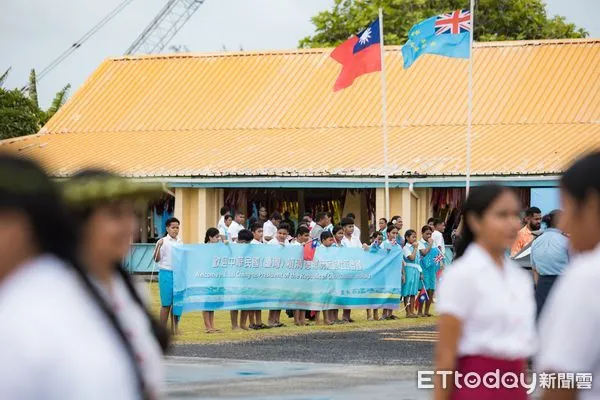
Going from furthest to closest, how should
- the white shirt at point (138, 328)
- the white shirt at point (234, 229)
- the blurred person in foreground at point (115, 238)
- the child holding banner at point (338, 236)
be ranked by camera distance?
the white shirt at point (234, 229), the child holding banner at point (338, 236), the white shirt at point (138, 328), the blurred person in foreground at point (115, 238)

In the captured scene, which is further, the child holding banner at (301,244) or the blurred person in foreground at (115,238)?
the child holding banner at (301,244)

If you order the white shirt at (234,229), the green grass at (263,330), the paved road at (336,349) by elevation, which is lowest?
the paved road at (336,349)

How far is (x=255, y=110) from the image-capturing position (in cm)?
4184

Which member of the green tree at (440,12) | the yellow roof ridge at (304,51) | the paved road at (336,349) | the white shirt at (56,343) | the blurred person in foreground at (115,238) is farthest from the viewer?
the green tree at (440,12)

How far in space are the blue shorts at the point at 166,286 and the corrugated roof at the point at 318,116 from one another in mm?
15303

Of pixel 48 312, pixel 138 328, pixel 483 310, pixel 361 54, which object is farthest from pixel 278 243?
pixel 48 312

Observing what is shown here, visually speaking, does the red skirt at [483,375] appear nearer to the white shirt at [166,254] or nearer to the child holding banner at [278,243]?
the white shirt at [166,254]

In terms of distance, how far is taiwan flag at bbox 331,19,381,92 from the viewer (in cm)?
2994

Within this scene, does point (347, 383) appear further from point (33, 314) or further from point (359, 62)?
point (359, 62)

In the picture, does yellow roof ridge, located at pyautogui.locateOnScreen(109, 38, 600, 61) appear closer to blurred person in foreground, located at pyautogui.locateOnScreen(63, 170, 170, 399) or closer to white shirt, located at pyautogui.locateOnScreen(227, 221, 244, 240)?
white shirt, located at pyautogui.locateOnScreen(227, 221, 244, 240)

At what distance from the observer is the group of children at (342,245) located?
70.3ft

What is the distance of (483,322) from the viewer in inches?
236

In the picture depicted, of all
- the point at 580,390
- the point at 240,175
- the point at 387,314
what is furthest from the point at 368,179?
the point at 580,390

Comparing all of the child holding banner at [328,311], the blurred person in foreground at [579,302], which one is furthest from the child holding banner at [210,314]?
the blurred person in foreground at [579,302]
